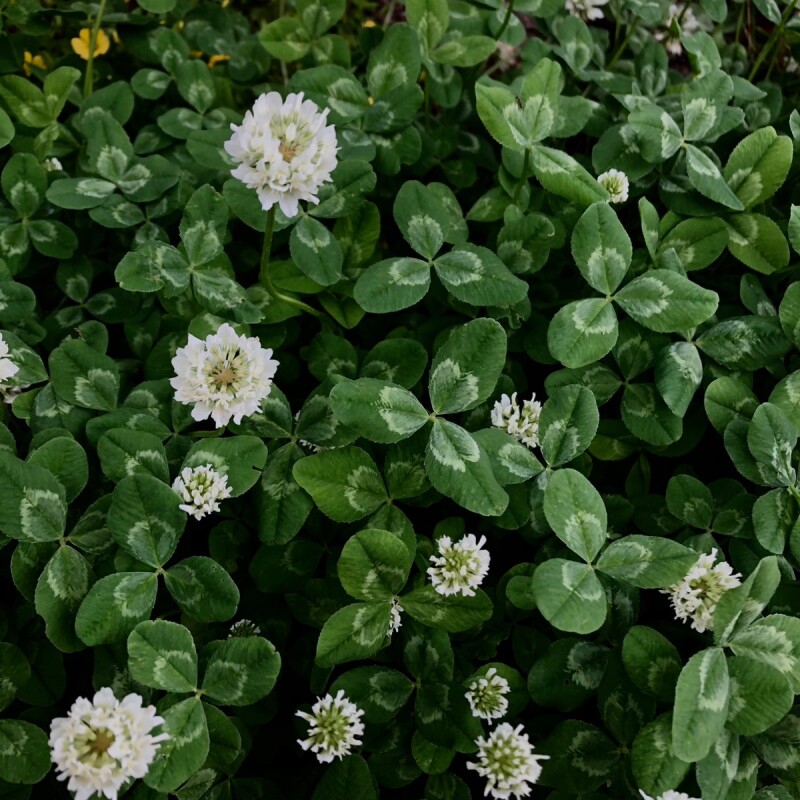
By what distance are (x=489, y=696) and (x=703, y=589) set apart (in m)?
0.34

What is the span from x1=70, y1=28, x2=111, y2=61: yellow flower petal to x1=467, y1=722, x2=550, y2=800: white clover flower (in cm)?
164

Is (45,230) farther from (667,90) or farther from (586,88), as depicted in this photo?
(667,90)

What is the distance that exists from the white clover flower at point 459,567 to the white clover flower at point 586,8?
1288mm

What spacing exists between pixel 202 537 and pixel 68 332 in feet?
1.52

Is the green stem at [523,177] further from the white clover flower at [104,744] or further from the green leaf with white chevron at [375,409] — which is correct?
the white clover flower at [104,744]

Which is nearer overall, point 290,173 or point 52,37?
point 290,173

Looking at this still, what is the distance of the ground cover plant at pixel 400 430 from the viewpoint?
109cm

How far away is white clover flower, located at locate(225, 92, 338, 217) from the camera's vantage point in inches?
42.4

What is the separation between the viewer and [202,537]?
1.39 m

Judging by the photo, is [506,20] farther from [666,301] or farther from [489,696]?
[489,696]

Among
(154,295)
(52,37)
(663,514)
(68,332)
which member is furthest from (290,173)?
(52,37)

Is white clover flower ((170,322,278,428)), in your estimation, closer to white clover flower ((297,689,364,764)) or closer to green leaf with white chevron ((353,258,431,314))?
green leaf with white chevron ((353,258,431,314))

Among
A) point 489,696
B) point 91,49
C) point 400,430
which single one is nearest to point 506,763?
point 489,696

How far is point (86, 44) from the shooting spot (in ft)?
6.05
